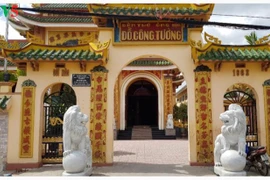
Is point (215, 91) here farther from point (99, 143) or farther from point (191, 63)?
point (99, 143)

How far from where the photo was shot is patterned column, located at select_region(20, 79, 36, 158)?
7.22m

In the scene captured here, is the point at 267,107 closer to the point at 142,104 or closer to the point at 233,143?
the point at 233,143

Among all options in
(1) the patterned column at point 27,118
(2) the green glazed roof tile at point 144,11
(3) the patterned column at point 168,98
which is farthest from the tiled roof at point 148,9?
(3) the patterned column at point 168,98

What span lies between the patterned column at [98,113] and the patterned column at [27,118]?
1646mm

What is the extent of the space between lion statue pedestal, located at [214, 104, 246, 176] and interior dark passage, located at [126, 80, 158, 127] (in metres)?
12.2

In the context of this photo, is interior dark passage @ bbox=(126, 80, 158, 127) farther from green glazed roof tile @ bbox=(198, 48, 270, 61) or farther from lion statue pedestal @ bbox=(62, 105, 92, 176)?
lion statue pedestal @ bbox=(62, 105, 92, 176)

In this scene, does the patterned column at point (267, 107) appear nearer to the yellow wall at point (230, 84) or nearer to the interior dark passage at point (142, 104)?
the yellow wall at point (230, 84)

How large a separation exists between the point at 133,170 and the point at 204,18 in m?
4.73

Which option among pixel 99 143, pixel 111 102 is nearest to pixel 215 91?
pixel 111 102

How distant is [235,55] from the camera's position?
7176 millimetres

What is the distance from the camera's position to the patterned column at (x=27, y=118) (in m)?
7.22

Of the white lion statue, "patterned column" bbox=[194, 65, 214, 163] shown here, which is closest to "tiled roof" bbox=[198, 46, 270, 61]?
"patterned column" bbox=[194, 65, 214, 163]

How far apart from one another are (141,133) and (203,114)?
29.7ft

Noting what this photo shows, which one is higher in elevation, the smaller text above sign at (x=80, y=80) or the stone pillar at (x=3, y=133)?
the smaller text above sign at (x=80, y=80)
